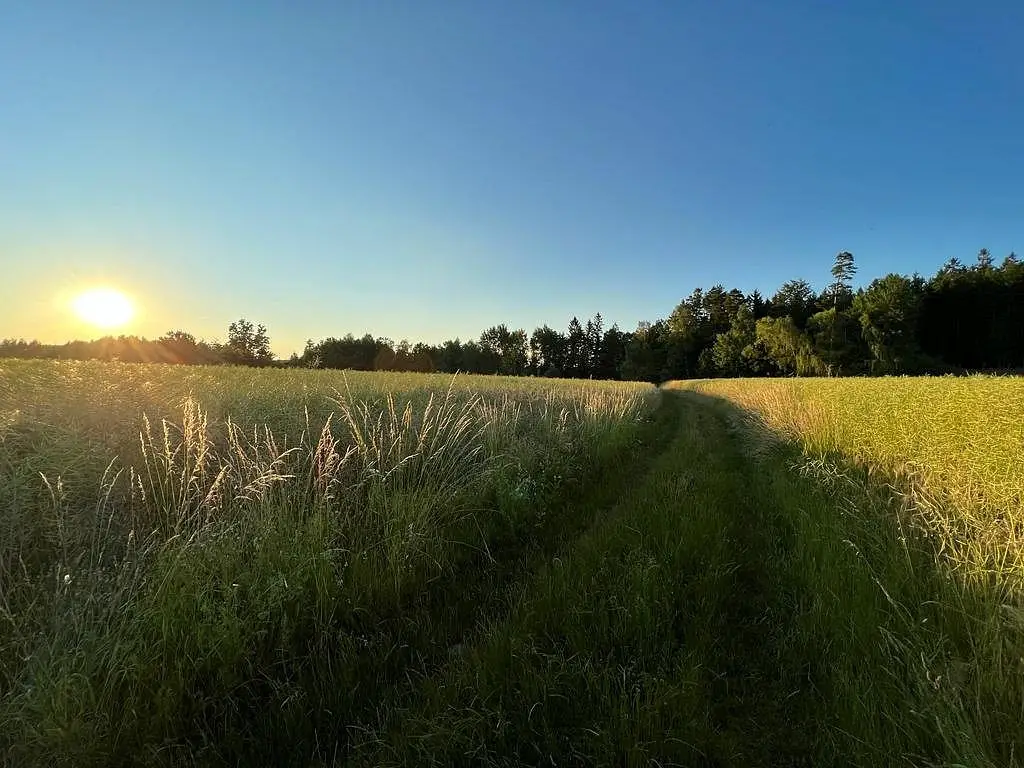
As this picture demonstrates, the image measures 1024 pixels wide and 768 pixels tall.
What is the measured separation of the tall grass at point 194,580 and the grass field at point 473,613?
0.02 metres

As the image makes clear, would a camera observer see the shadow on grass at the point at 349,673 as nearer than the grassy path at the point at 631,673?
No

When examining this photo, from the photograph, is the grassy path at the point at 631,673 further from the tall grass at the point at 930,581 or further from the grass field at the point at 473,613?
the tall grass at the point at 930,581

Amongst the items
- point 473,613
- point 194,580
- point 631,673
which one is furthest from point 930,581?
point 194,580

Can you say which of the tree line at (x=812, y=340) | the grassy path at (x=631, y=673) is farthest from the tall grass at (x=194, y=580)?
the tree line at (x=812, y=340)

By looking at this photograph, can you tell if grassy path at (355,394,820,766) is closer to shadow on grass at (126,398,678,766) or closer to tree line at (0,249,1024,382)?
shadow on grass at (126,398,678,766)

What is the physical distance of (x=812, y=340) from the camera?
66.4 metres

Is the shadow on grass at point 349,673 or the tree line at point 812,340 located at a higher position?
the tree line at point 812,340

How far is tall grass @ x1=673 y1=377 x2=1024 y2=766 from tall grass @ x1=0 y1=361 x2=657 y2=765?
8.81 ft

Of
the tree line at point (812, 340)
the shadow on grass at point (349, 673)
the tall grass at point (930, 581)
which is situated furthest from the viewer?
the tree line at point (812, 340)

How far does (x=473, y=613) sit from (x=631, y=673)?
50.4 inches

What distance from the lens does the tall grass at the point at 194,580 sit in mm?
2143

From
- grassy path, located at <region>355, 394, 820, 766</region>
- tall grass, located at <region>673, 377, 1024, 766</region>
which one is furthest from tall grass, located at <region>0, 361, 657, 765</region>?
tall grass, located at <region>673, 377, 1024, 766</region>

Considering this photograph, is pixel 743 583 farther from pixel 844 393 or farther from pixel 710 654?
pixel 844 393

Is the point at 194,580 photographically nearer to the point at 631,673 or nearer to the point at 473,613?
the point at 473,613
